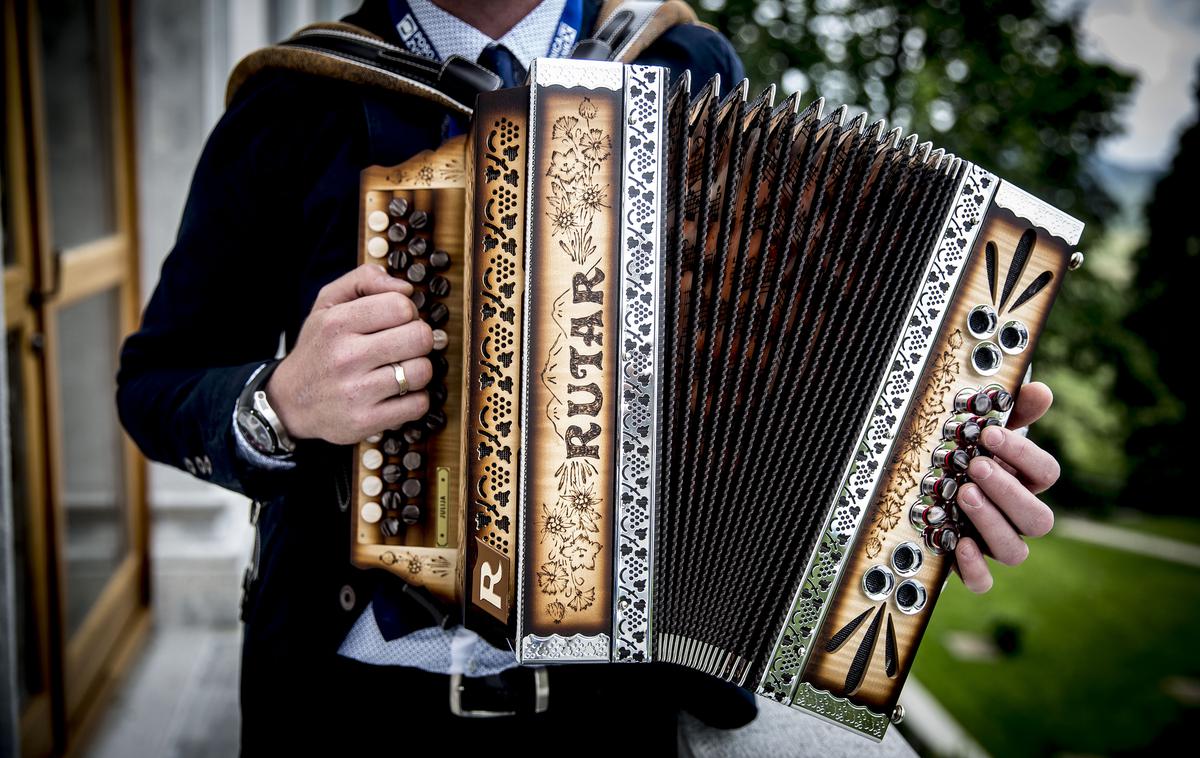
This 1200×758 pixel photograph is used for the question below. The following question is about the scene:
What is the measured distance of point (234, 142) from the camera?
119 centimetres

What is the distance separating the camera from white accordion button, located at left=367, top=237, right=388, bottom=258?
998 mm

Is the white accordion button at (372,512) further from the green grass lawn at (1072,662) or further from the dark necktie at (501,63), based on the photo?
the green grass lawn at (1072,662)

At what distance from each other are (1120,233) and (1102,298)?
1865mm

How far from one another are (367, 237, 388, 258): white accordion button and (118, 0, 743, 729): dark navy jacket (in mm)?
185

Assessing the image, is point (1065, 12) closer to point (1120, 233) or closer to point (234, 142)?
point (234, 142)

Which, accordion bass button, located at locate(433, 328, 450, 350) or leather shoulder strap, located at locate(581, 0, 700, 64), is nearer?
accordion bass button, located at locate(433, 328, 450, 350)

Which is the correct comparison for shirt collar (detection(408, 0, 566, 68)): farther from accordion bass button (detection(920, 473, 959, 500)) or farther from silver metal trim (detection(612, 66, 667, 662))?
accordion bass button (detection(920, 473, 959, 500))

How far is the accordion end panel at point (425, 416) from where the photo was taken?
1003 mm

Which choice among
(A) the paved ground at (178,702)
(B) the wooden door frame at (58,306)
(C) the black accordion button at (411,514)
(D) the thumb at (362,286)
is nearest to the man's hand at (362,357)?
(D) the thumb at (362,286)

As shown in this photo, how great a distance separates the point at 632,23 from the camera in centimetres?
122

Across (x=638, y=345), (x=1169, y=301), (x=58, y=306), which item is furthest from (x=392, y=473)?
(x=1169, y=301)

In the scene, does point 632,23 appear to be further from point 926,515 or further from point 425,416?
point 926,515

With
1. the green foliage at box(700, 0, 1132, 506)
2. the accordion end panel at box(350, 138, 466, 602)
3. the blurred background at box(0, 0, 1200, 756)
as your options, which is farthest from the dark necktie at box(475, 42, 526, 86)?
the green foliage at box(700, 0, 1132, 506)

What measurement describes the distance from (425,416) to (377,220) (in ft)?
0.79
